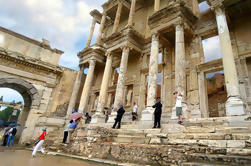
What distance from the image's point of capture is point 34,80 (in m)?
15.6

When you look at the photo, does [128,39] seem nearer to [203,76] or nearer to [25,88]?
[203,76]

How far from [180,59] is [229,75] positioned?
282 centimetres

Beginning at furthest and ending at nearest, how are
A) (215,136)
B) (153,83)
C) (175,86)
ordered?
(153,83), (175,86), (215,136)

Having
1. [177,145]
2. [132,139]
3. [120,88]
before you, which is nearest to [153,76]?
[120,88]

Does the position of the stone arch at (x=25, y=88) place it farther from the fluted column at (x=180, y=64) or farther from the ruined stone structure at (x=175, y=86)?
the fluted column at (x=180, y=64)

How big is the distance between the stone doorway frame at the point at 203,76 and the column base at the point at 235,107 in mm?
3096

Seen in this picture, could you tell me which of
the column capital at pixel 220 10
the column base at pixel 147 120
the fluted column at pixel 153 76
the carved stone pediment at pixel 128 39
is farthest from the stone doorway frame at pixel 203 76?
the carved stone pediment at pixel 128 39

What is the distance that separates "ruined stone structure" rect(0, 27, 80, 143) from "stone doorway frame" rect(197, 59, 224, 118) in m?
12.4

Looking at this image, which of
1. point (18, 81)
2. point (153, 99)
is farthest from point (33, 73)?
point (153, 99)

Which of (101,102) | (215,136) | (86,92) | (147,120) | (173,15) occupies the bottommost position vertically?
(215,136)

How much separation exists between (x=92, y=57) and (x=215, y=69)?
1165 centimetres

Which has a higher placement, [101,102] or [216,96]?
[216,96]

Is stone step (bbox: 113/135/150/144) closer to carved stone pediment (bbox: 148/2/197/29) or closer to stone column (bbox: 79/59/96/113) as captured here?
stone column (bbox: 79/59/96/113)

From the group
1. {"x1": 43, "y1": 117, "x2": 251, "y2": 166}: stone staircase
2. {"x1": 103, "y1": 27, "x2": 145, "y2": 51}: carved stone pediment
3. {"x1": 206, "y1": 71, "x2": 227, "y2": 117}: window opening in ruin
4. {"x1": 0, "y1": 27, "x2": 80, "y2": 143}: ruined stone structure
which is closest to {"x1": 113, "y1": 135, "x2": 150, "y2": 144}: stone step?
{"x1": 43, "y1": 117, "x2": 251, "y2": 166}: stone staircase
